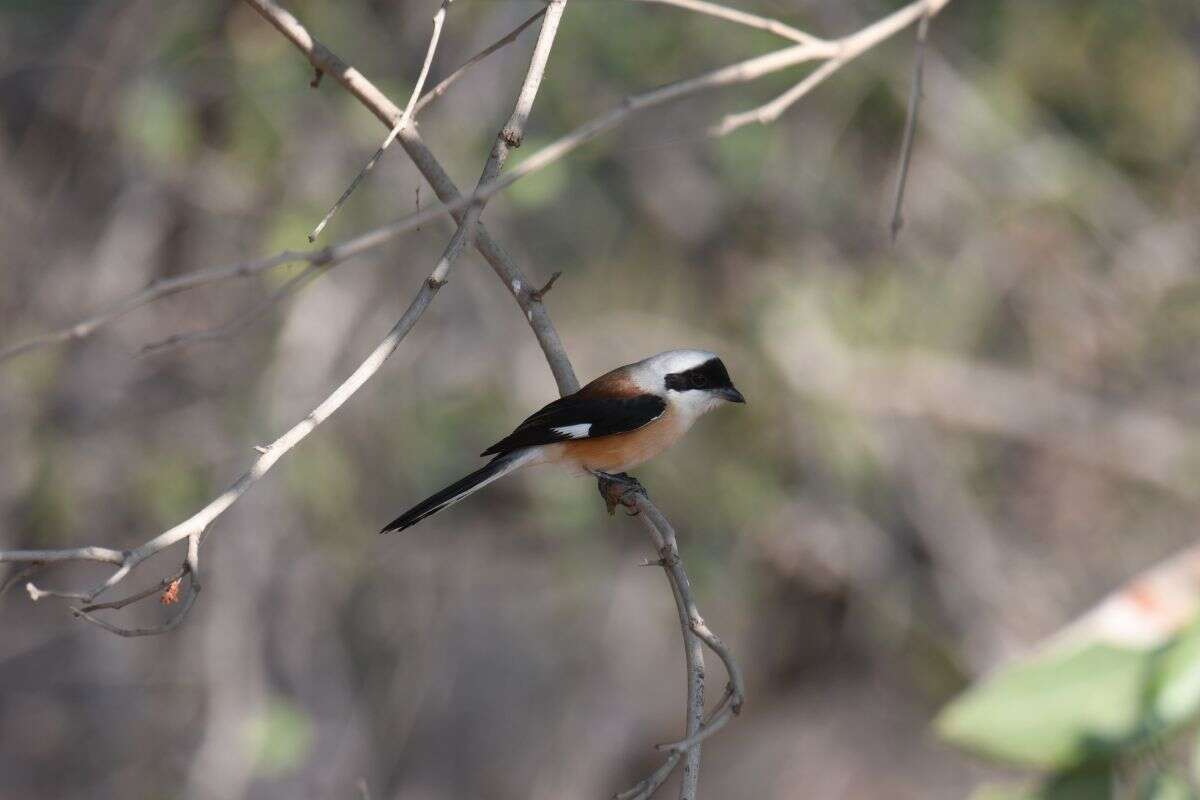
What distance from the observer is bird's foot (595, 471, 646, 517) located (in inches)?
139

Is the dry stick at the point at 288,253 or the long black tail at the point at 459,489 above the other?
the dry stick at the point at 288,253

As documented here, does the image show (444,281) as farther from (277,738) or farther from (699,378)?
(277,738)

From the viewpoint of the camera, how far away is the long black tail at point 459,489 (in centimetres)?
275

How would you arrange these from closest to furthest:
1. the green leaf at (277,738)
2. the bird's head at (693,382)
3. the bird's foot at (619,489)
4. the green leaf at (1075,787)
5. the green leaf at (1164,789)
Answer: the green leaf at (1164,789) < the green leaf at (1075,787) < the bird's foot at (619,489) < the bird's head at (693,382) < the green leaf at (277,738)

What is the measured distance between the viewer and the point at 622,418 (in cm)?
361

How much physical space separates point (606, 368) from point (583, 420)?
2601 mm

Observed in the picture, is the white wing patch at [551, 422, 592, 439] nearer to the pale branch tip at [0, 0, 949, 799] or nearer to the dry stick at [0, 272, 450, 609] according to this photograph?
the pale branch tip at [0, 0, 949, 799]

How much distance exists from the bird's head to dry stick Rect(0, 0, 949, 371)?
120cm

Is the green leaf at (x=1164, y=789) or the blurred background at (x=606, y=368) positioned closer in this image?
the green leaf at (x=1164, y=789)

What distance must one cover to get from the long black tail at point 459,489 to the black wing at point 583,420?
0.11 feet

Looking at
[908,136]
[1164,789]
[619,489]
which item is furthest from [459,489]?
[1164,789]

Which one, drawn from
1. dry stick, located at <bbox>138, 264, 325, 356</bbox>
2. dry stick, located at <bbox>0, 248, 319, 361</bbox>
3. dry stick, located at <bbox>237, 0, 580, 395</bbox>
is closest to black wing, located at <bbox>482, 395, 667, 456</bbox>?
dry stick, located at <bbox>237, 0, 580, 395</bbox>

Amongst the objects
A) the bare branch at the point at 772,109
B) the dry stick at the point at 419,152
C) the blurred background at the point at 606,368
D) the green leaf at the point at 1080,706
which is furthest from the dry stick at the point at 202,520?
the blurred background at the point at 606,368

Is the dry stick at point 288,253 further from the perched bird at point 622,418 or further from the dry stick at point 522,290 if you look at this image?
the perched bird at point 622,418
